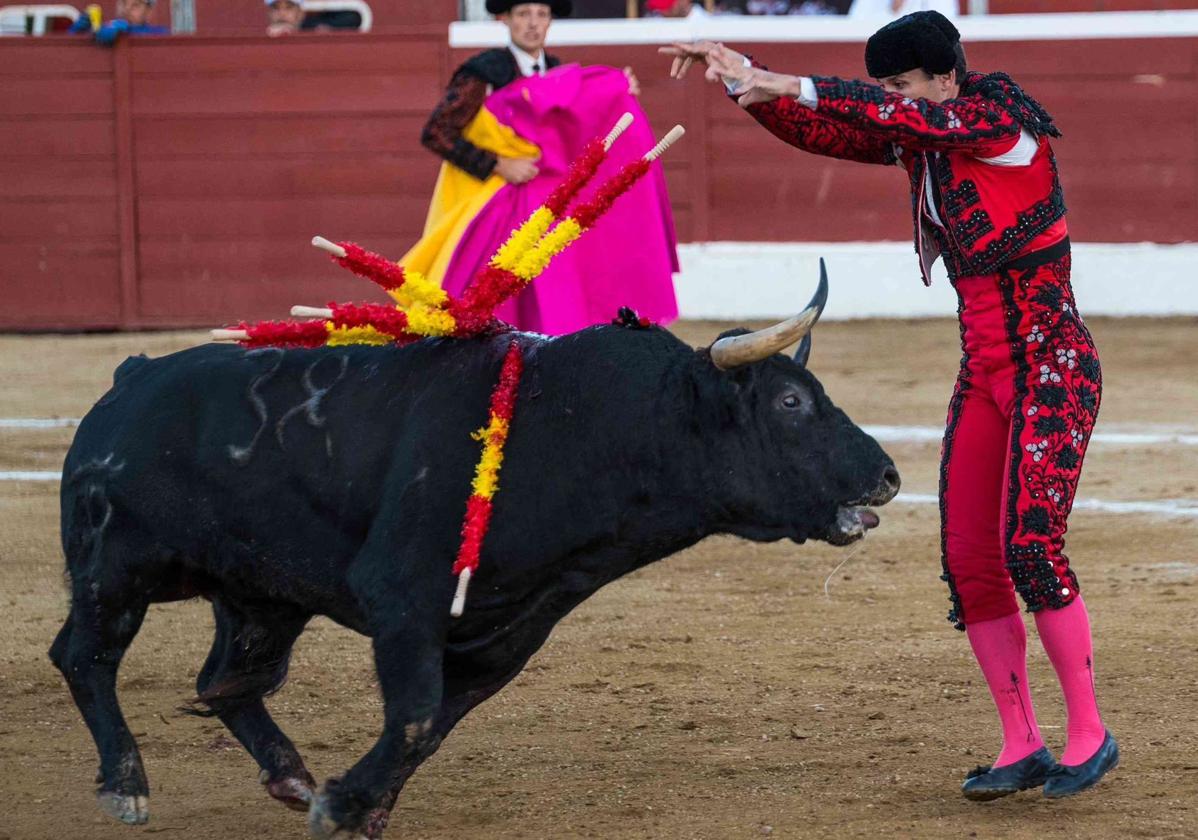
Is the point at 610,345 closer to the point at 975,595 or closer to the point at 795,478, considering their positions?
the point at 795,478

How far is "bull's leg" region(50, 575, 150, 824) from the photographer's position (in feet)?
10.4

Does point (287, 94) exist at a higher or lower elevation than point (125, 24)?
lower

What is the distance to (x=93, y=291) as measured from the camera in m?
10.2

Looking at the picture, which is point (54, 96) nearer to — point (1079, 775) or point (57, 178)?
point (57, 178)

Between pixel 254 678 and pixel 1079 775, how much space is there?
1375 mm

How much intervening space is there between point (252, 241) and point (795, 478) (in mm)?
7487

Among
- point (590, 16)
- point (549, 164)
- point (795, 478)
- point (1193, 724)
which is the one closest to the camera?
point (795, 478)

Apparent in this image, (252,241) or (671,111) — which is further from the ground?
(671,111)

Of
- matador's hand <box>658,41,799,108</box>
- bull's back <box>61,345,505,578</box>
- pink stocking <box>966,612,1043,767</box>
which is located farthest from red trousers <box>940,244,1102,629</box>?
bull's back <box>61,345,505,578</box>

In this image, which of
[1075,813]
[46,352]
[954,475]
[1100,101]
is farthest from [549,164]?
[1100,101]

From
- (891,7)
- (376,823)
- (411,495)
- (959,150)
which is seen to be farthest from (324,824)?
(891,7)

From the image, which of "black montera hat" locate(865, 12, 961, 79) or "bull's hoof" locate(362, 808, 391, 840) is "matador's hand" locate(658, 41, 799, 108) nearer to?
"black montera hat" locate(865, 12, 961, 79)

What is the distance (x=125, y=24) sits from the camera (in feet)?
32.8

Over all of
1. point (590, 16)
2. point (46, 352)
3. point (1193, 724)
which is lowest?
point (46, 352)
